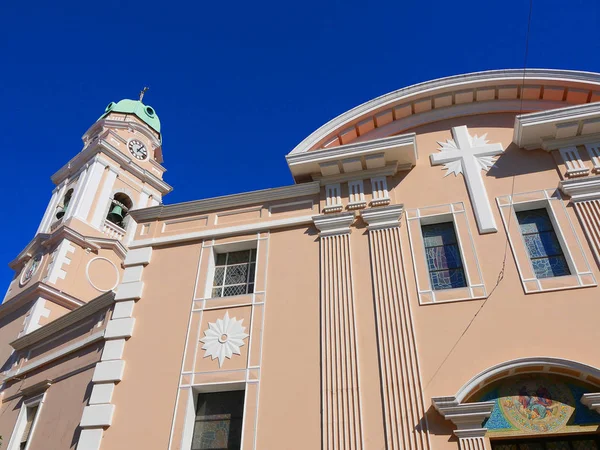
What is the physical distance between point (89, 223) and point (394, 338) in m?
17.0

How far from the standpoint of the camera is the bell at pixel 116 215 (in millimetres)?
23391

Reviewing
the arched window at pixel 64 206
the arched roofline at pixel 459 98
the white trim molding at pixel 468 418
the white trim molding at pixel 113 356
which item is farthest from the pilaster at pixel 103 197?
the white trim molding at pixel 468 418

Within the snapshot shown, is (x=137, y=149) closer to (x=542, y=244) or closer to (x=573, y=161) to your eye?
(x=573, y=161)

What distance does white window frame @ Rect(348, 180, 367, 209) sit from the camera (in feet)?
36.2

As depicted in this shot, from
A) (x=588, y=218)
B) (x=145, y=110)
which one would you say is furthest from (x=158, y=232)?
(x=145, y=110)

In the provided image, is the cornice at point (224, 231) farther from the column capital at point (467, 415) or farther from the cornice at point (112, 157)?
the cornice at point (112, 157)

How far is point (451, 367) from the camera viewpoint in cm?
860

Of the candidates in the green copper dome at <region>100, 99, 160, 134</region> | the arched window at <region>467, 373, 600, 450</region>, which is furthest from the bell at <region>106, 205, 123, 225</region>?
the arched window at <region>467, 373, 600, 450</region>

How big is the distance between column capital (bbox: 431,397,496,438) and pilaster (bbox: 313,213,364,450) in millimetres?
1487

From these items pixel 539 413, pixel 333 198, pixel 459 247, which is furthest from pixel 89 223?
pixel 539 413

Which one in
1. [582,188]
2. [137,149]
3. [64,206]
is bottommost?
[582,188]

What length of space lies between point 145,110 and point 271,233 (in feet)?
71.2

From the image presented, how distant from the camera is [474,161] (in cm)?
1103

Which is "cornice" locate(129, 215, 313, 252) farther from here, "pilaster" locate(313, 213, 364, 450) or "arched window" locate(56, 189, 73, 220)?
"arched window" locate(56, 189, 73, 220)
